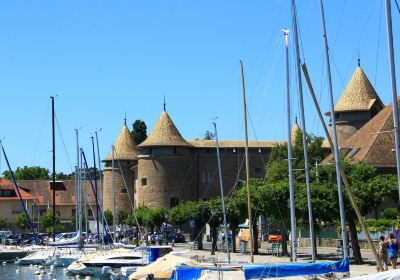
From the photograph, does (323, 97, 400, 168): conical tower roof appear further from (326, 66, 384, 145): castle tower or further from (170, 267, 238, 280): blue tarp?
(170, 267, 238, 280): blue tarp

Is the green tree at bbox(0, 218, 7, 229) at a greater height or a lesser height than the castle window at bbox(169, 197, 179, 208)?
lesser

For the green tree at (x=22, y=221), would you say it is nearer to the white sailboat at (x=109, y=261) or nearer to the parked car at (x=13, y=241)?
the parked car at (x=13, y=241)

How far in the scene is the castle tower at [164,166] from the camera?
3664 inches

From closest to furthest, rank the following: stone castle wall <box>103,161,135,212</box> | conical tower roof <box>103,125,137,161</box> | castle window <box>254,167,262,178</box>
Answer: castle window <box>254,167,262,178</box> < stone castle wall <box>103,161,135,212</box> < conical tower roof <box>103,125,137,161</box>

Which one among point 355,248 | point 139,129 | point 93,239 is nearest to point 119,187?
point 139,129

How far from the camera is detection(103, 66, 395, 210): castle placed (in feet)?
279

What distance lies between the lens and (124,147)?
348 feet

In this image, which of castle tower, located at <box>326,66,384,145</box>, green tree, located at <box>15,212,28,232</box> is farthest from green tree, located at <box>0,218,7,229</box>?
castle tower, located at <box>326,66,384,145</box>

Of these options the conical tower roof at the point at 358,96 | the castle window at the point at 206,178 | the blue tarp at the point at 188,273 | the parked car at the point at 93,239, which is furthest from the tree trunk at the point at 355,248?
the castle window at the point at 206,178

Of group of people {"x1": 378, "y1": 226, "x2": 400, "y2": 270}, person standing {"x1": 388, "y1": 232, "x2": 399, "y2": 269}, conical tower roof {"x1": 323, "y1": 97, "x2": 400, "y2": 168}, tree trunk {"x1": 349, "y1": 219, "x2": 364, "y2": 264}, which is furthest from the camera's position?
conical tower roof {"x1": 323, "y1": 97, "x2": 400, "y2": 168}

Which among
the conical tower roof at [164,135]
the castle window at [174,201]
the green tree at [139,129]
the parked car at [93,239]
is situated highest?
the green tree at [139,129]

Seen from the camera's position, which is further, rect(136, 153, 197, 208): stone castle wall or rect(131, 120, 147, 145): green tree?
rect(131, 120, 147, 145): green tree

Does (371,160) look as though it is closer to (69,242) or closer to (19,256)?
(69,242)

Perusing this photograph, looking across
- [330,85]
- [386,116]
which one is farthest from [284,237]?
[386,116]
